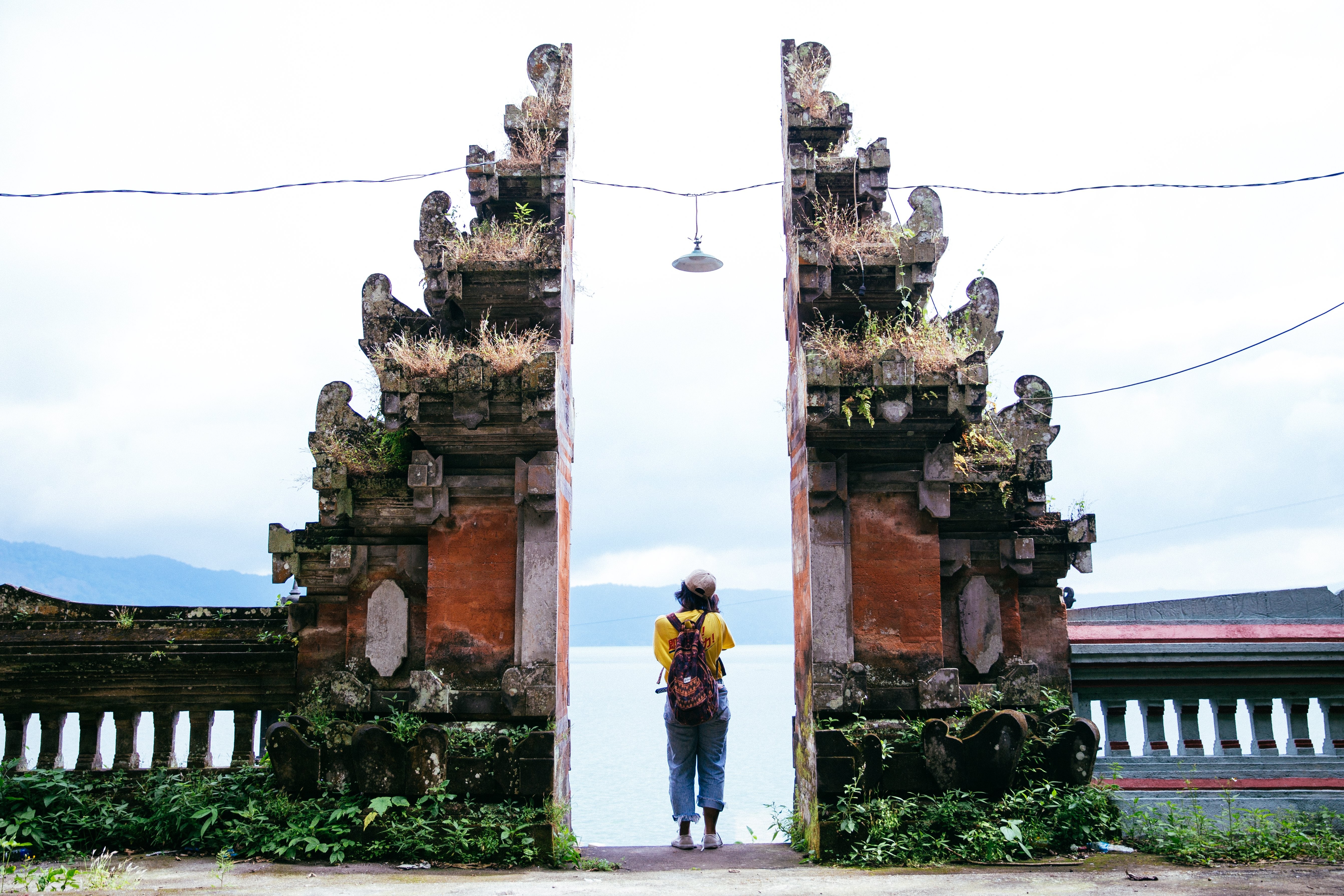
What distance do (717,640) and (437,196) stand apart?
185 inches

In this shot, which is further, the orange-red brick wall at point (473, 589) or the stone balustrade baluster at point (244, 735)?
the stone balustrade baluster at point (244, 735)

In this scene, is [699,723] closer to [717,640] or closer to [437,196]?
[717,640]

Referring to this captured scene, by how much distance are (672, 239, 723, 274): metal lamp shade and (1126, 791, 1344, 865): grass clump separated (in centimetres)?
648

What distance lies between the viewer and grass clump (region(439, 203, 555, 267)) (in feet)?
25.5

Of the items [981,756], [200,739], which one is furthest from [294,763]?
[981,756]

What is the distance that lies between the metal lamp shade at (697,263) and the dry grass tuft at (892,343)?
243cm

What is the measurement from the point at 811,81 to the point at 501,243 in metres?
3.28

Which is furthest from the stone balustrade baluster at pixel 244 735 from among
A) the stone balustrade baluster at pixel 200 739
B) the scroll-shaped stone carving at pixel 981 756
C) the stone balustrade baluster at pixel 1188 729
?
the stone balustrade baluster at pixel 1188 729

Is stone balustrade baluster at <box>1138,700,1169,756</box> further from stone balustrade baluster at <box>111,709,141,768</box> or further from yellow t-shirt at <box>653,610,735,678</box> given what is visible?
stone balustrade baluster at <box>111,709,141,768</box>

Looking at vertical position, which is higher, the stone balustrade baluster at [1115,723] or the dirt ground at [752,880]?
the stone balustrade baluster at [1115,723]

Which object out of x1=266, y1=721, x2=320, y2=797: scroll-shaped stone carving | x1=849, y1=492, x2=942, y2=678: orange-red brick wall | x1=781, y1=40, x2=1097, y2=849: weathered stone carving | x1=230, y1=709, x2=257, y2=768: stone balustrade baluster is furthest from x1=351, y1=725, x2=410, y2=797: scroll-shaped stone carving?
x1=849, y1=492, x2=942, y2=678: orange-red brick wall

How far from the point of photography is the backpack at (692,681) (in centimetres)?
688

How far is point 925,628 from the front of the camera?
7262mm

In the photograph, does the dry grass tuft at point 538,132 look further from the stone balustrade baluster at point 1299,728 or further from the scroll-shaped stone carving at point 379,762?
the stone balustrade baluster at point 1299,728
